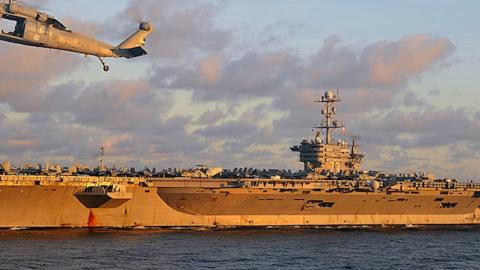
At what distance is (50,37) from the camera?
27828mm

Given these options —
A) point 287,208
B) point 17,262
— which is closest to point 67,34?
point 17,262

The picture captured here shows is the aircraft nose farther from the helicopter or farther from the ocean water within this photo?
the ocean water

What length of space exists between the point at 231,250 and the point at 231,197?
28.4 feet

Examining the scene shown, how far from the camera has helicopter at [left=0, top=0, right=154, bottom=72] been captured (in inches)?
1066

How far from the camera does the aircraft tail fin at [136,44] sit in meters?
29.5

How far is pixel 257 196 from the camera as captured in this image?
137 feet

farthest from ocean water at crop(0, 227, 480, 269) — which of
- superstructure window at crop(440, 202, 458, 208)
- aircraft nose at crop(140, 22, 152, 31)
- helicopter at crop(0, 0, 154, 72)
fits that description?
aircraft nose at crop(140, 22, 152, 31)

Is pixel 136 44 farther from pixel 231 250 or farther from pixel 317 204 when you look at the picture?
pixel 317 204

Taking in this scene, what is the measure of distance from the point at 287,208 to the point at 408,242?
7925 millimetres

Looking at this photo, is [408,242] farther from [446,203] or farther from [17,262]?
[17,262]

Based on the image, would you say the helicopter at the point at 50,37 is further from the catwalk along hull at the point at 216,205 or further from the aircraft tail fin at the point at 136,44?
the catwalk along hull at the point at 216,205

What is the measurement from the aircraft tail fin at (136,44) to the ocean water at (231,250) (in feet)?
27.5

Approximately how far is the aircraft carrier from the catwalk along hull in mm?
54

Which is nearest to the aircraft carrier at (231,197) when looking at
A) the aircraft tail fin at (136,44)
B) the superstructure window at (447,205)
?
the superstructure window at (447,205)
